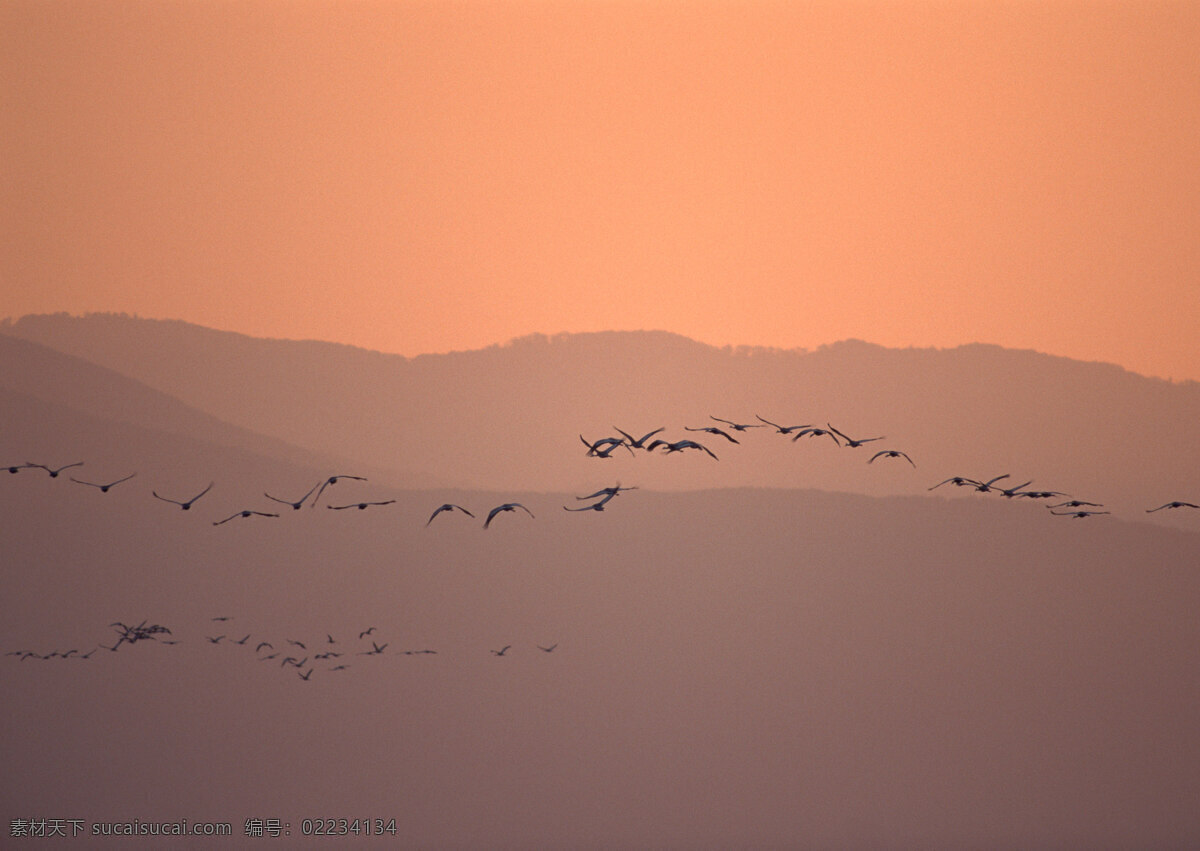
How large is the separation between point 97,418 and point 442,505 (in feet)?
3.25

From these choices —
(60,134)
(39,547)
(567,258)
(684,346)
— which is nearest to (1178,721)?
(684,346)

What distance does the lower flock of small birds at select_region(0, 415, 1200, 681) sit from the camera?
2.82m

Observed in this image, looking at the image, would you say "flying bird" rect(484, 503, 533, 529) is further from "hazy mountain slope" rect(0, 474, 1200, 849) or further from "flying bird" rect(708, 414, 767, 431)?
"flying bird" rect(708, 414, 767, 431)

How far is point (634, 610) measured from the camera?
2855 millimetres

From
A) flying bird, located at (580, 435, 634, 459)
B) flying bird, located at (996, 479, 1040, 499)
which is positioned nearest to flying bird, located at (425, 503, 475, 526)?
flying bird, located at (580, 435, 634, 459)

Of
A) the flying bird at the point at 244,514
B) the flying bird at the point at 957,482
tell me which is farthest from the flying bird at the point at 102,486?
the flying bird at the point at 957,482

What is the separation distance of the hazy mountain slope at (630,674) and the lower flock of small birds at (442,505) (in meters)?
0.02

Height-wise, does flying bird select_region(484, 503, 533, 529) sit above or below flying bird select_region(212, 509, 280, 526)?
above

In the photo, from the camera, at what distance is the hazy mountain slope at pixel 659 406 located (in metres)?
2.85

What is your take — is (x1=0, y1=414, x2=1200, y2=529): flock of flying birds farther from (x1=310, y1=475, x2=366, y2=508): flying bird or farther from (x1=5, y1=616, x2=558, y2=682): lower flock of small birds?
(x1=5, y1=616, x2=558, y2=682): lower flock of small birds

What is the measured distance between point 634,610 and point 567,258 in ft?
3.31

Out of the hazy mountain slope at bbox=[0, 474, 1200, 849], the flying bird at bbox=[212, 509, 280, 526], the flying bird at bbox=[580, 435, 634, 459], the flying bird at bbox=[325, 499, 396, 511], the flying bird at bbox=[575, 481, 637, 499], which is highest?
the flying bird at bbox=[580, 435, 634, 459]

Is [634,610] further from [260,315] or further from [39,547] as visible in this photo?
[39,547]

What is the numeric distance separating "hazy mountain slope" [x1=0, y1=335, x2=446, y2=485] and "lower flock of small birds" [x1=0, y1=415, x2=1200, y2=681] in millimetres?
59
